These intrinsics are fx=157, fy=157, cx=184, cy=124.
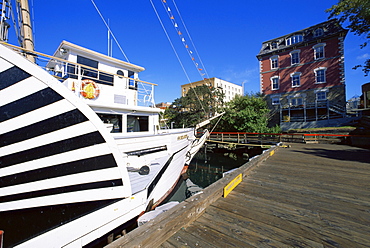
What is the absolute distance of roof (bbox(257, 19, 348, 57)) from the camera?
18.9 meters

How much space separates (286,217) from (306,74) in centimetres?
2490

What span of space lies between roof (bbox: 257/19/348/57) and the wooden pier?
78.2 feet

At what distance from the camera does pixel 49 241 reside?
204 centimetres

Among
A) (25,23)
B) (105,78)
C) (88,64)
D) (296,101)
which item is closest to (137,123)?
(105,78)

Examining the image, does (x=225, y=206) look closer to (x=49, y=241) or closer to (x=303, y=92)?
(x=49, y=241)

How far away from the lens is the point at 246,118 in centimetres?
1766

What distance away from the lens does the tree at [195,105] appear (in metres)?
21.5

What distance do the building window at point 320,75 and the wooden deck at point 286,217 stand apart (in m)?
22.2

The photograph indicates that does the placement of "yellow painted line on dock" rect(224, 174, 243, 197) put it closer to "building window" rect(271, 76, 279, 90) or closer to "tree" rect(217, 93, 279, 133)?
"tree" rect(217, 93, 279, 133)

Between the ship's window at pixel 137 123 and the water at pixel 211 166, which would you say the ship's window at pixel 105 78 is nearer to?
the ship's window at pixel 137 123

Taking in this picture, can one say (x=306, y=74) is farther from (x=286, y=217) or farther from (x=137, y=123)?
(x=286, y=217)

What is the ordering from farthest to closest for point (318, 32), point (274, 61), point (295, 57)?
1. point (274, 61)
2. point (295, 57)
3. point (318, 32)

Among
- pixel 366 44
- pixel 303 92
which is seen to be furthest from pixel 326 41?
pixel 303 92

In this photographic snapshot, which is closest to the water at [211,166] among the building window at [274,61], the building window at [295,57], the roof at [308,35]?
the building window at [274,61]
